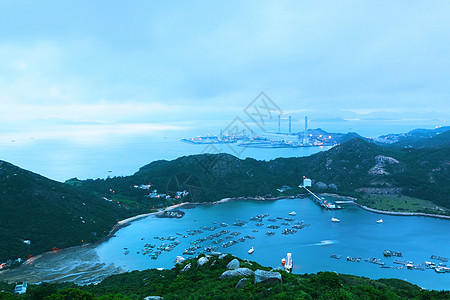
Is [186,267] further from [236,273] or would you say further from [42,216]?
[42,216]

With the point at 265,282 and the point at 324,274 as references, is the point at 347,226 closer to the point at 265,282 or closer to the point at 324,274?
the point at 324,274

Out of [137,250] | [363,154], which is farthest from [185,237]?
[363,154]

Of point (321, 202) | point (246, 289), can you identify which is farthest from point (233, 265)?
point (321, 202)

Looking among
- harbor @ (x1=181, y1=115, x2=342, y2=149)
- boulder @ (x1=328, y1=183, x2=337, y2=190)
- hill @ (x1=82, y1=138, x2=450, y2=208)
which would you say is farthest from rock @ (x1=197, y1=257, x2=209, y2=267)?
harbor @ (x1=181, y1=115, x2=342, y2=149)

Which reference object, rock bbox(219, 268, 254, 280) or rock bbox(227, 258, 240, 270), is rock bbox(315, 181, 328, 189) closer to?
rock bbox(227, 258, 240, 270)

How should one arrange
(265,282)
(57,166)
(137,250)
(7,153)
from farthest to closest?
(7,153) → (57,166) → (137,250) → (265,282)

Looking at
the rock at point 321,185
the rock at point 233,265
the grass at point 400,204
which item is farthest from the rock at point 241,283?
the rock at point 321,185

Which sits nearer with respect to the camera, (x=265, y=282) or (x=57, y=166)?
(x=265, y=282)
